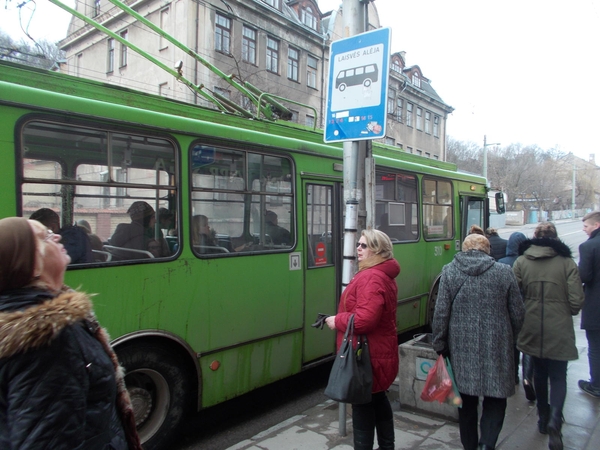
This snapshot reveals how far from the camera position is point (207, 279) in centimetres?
416

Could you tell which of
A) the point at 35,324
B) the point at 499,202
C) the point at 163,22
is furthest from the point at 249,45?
the point at 35,324

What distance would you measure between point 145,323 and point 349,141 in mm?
2183

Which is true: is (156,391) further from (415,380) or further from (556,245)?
(556,245)

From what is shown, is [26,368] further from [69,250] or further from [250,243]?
[250,243]

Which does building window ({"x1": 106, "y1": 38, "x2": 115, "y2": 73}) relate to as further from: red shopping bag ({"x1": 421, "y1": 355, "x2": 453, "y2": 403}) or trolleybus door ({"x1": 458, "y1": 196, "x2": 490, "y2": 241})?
red shopping bag ({"x1": 421, "y1": 355, "x2": 453, "y2": 403})

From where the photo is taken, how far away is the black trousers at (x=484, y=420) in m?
3.41

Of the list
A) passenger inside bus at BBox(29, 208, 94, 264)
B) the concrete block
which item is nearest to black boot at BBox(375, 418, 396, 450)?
the concrete block

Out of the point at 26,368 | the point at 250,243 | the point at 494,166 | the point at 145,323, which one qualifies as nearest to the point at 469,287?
the point at 250,243

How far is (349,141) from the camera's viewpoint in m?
4.02

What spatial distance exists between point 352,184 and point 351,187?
3 cm

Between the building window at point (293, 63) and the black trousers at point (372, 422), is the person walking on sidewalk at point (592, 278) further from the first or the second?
the building window at point (293, 63)

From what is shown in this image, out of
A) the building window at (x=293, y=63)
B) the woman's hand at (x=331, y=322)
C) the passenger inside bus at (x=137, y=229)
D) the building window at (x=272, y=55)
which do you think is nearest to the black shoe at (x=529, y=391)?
the woman's hand at (x=331, y=322)

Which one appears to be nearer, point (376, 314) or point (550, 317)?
point (376, 314)

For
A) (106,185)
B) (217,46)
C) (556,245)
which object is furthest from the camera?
(217,46)
